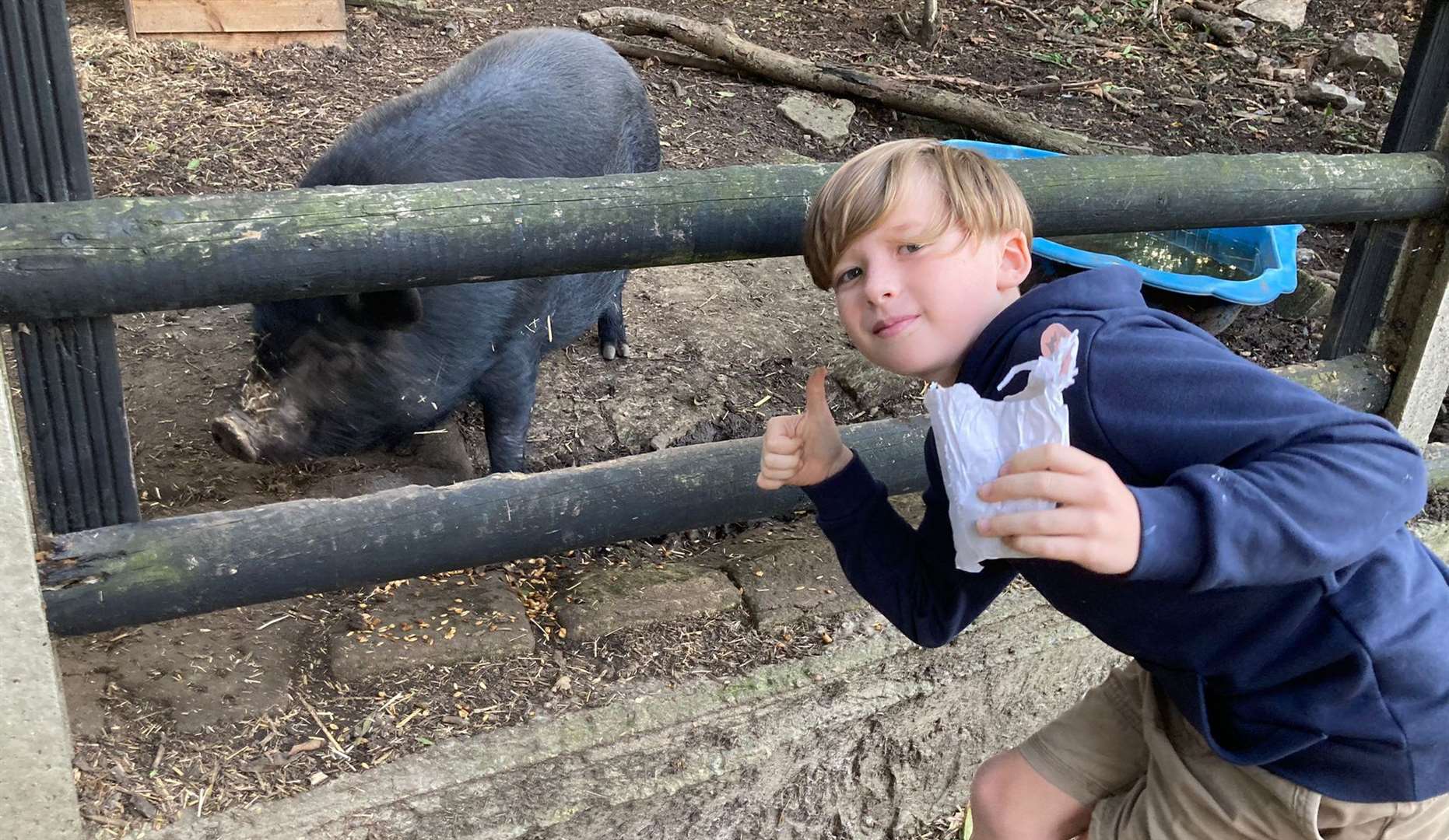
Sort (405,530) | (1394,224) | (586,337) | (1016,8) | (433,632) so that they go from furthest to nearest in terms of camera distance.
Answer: (1016,8), (586,337), (1394,224), (433,632), (405,530)

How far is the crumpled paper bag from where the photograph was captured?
1121 mm

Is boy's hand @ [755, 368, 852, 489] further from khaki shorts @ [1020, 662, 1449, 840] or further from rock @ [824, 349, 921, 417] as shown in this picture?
rock @ [824, 349, 921, 417]

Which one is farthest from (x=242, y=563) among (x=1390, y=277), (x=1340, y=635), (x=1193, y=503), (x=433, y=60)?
(x=433, y=60)

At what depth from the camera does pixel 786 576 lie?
239 centimetres

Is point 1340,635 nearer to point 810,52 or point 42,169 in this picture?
point 42,169

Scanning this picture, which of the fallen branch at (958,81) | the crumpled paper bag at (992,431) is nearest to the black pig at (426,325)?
the crumpled paper bag at (992,431)

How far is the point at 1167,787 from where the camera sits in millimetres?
1524

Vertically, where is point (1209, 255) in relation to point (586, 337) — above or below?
above

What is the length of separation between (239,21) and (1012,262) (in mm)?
4706

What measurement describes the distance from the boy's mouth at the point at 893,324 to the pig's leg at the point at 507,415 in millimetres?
1779

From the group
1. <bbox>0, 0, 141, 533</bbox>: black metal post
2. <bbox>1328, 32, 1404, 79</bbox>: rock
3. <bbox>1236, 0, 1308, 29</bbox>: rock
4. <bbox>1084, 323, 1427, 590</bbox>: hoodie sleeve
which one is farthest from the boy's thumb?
<bbox>1236, 0, 1308, 29</bbox>: rock

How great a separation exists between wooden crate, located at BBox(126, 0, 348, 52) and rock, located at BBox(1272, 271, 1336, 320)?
4070 mm

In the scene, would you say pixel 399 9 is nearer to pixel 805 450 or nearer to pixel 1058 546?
pixel 805 450

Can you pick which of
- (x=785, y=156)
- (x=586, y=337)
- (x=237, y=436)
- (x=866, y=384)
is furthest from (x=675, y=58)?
(x=237, y=436)
